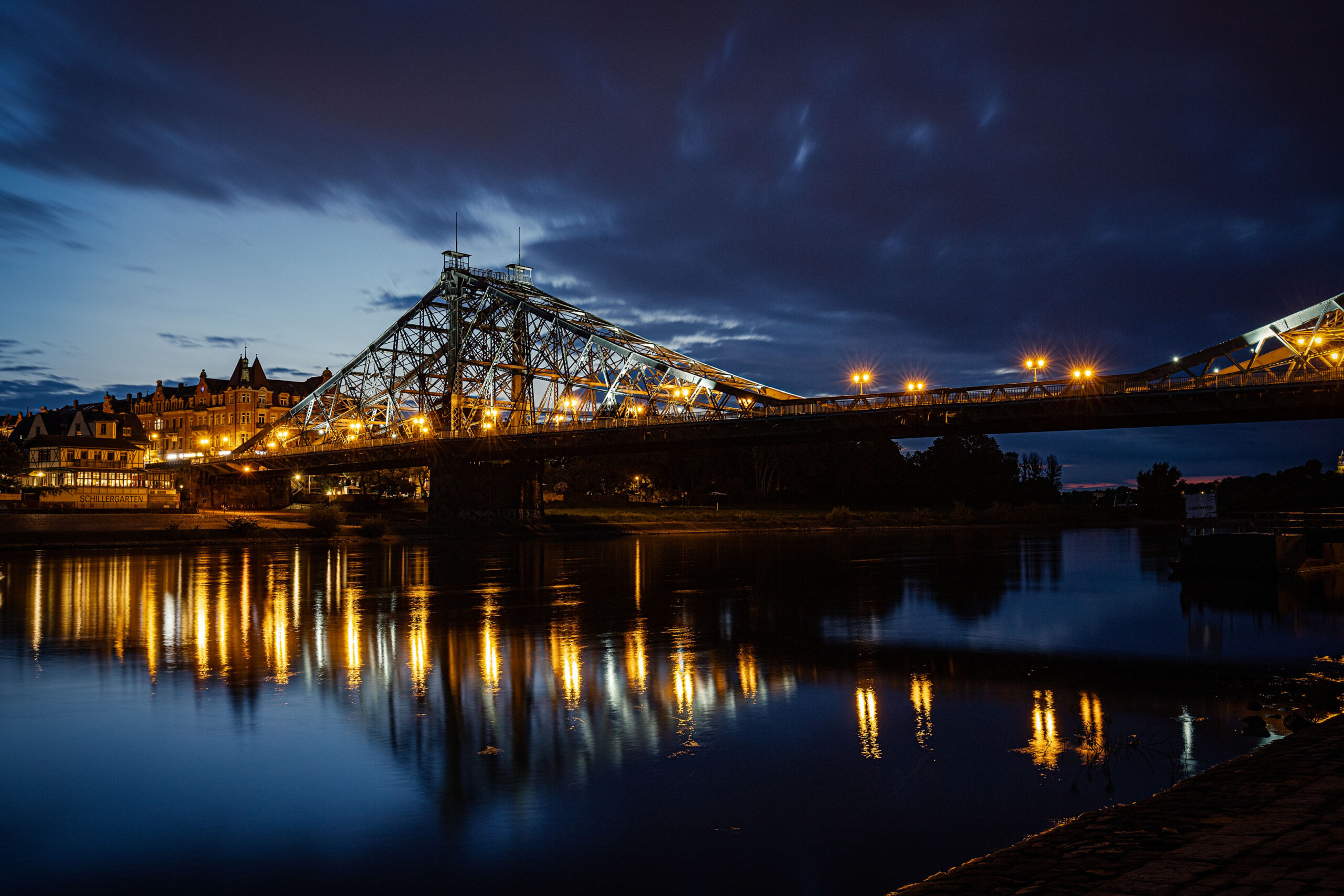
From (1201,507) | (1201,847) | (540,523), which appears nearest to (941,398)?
(1201,507)

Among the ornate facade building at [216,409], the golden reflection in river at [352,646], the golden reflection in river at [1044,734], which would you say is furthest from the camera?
the ornate facade building at [216,409]

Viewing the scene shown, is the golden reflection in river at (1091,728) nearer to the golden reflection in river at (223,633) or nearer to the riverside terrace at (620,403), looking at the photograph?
the golden reflection in river at (223,633)

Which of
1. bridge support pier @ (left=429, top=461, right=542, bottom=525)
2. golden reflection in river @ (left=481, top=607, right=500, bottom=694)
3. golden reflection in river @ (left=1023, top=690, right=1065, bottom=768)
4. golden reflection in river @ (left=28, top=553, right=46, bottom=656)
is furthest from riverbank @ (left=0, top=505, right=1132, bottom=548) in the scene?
golden reflection in river @ (left=1023, top=690, right=1065, bottom=768)

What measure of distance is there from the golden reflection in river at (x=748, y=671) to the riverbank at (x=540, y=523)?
43.5 metres

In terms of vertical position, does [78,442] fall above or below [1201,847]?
above

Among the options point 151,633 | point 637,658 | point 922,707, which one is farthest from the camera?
point 151,633

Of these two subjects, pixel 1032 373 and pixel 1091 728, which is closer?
pixel 1091 728

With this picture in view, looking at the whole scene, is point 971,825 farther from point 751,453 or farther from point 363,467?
point 751,453

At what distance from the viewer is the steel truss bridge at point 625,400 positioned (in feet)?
137

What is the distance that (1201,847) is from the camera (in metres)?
6.41

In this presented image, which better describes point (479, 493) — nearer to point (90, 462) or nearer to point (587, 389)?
point (587, 389)

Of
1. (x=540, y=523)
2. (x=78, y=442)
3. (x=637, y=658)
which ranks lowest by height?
(x=637, y=658)

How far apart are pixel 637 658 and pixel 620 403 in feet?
184

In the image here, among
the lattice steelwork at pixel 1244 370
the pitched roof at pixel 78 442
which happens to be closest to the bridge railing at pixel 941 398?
the lattice steelwork at pixel 1244 370
